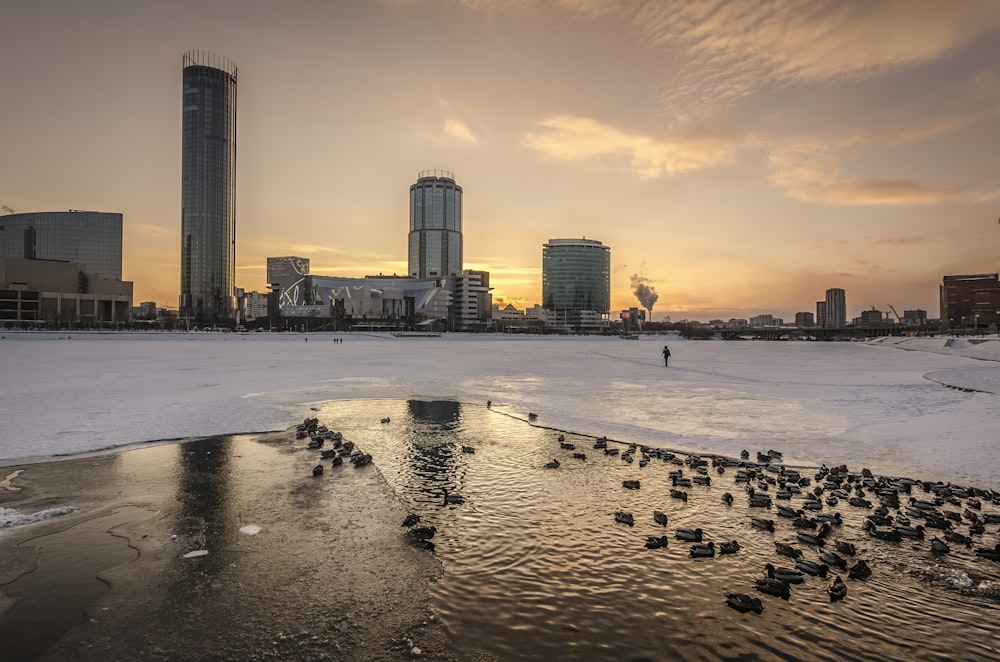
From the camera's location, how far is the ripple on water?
7.44m

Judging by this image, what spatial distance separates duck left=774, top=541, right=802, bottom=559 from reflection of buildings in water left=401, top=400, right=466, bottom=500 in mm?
7636

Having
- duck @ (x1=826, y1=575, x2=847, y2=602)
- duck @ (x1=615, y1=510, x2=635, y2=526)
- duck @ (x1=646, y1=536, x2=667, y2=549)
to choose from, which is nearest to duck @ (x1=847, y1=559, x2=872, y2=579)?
duck @ (x1=826, y1=575, x2=847, y2=602)

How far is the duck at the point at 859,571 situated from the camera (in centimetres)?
923

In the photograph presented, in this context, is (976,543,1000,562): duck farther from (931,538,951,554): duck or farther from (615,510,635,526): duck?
(615,510,635,526): duck

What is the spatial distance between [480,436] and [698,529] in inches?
423

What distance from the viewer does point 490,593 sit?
873cm

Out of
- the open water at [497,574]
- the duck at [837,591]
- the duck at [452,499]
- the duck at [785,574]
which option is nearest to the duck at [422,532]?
the open water at [497,574]

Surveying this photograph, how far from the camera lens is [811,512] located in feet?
39.9

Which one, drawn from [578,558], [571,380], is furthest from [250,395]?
[578,558]

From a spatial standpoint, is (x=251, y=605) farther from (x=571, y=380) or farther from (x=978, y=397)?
(x=978, y=397)

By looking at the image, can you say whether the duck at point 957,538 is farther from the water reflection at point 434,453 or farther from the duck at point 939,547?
the water reflection at point 434,453

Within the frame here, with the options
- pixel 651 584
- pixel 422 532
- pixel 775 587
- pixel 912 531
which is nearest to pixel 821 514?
pixel 912 531

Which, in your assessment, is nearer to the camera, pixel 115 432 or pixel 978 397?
pixel 115 432

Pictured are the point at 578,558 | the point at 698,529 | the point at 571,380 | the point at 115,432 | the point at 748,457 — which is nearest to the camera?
the point at 578,558
